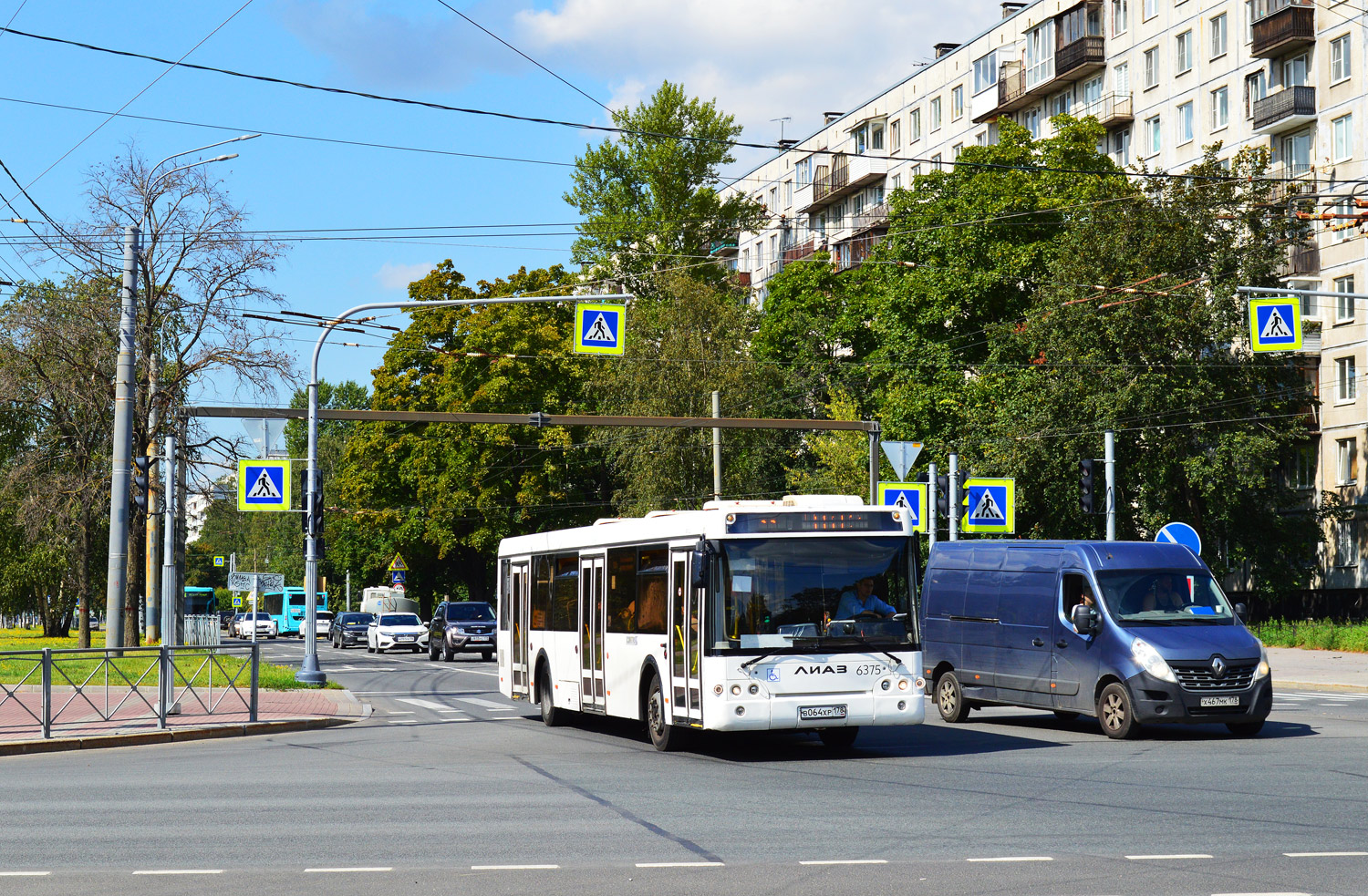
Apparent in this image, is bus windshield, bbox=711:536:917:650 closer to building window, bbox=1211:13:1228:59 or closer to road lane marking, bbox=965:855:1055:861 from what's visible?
road lane marking, bbox=965:855:1055:861

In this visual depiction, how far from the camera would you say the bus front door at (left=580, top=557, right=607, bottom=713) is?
18500mm

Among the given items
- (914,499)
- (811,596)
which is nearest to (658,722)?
(811,596)

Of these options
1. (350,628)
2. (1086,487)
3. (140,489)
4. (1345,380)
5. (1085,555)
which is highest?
(1345,380)

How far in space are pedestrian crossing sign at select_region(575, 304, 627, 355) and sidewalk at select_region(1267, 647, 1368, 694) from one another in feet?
44.2

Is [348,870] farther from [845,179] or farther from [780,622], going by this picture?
[845,179]

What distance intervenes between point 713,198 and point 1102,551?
50742mm

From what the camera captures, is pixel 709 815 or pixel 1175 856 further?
pixel 709 815

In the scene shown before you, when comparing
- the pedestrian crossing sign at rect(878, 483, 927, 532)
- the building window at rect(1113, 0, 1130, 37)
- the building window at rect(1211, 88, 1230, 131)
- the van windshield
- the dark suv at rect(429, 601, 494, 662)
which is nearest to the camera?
the van windshield

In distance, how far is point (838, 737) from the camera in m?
16.7

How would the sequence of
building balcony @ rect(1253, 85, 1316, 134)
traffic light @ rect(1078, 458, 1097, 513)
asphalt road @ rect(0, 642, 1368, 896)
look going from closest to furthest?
1. asphalt road @ rect(0, 642, 1368, 896)
2. traffic light @ rect(1078, 458, 1097, 513)
3. building balcony @ rect(1253, 85, 1316, 134)

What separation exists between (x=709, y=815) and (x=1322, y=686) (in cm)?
2034

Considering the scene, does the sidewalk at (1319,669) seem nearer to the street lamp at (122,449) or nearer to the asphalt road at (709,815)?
the asphalt road at (709,815)

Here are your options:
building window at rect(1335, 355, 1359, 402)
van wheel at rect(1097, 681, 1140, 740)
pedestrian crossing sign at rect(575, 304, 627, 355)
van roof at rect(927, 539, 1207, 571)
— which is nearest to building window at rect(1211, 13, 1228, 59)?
building window at rect(1335, 355, 1359, 402)

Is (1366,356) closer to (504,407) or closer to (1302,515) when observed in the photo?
(1302,515)
